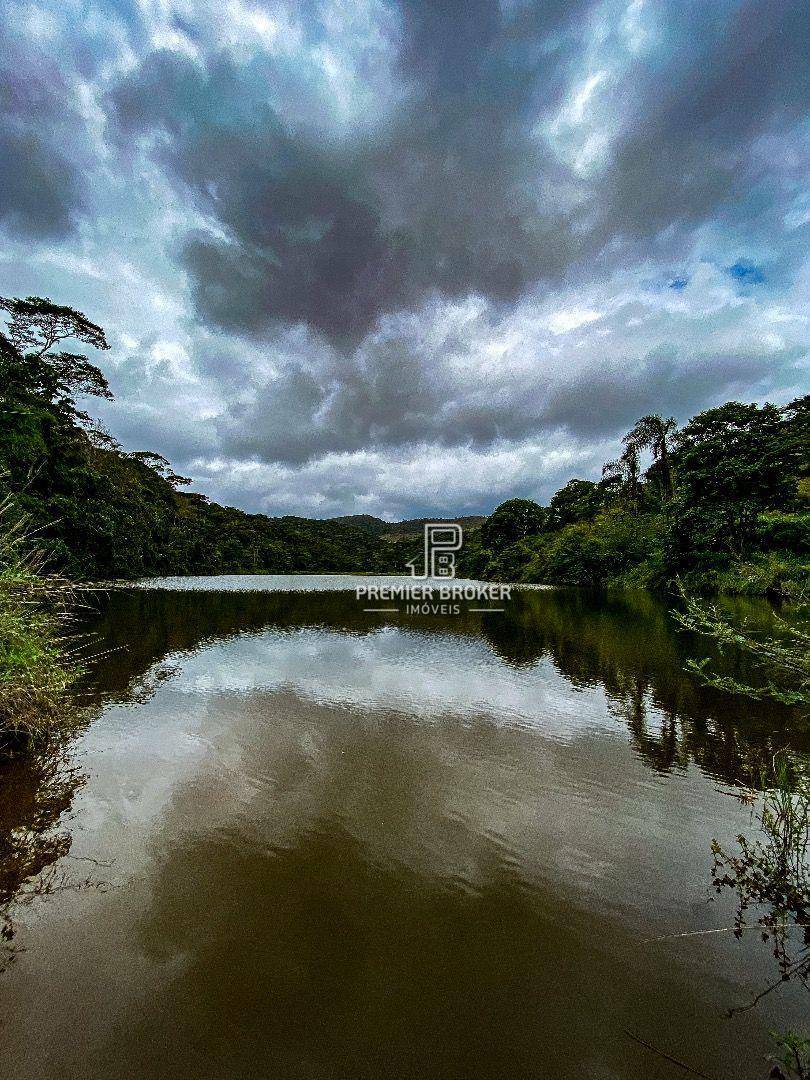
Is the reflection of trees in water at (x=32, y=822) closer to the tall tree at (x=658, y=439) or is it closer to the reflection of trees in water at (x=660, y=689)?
the reflection of trees in water at (x=660, y=689)

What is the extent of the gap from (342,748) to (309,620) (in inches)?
610

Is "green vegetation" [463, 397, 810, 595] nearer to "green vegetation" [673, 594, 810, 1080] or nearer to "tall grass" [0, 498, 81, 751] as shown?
"green vegetation" [673, 594, 810, 1080]

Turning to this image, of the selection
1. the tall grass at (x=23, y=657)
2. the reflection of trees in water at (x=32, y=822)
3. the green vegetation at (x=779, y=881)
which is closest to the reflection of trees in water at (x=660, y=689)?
the green vegetation at (x=779, y=881)

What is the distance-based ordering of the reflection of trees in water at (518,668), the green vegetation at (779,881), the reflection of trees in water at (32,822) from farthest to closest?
the reflection of trees in water at (518,668)
the reflection of trees in water at (32,822)
the green vegetation at (779,881)

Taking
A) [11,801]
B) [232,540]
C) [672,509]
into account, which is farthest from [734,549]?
[232,540]

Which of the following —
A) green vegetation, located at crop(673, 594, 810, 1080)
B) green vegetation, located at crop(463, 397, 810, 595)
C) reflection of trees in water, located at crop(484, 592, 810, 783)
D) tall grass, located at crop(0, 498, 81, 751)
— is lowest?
reflection of trees in water, located at crop(484, 592, 810, 783)

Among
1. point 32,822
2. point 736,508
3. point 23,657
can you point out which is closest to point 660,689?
point 32,822

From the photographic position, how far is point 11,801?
17.5 feet

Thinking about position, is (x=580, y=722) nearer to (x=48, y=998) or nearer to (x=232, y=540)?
(x=48, y=998)

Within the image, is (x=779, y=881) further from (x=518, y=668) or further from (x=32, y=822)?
(x=518, y=668)

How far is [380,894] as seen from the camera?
4.04m

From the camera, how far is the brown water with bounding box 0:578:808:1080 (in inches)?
108

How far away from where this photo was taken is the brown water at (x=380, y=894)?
108 inches

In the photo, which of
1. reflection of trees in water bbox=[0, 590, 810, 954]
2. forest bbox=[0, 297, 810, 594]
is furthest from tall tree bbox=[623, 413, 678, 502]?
reflection of trees in water bbox=[0, 590, 810, 954]
